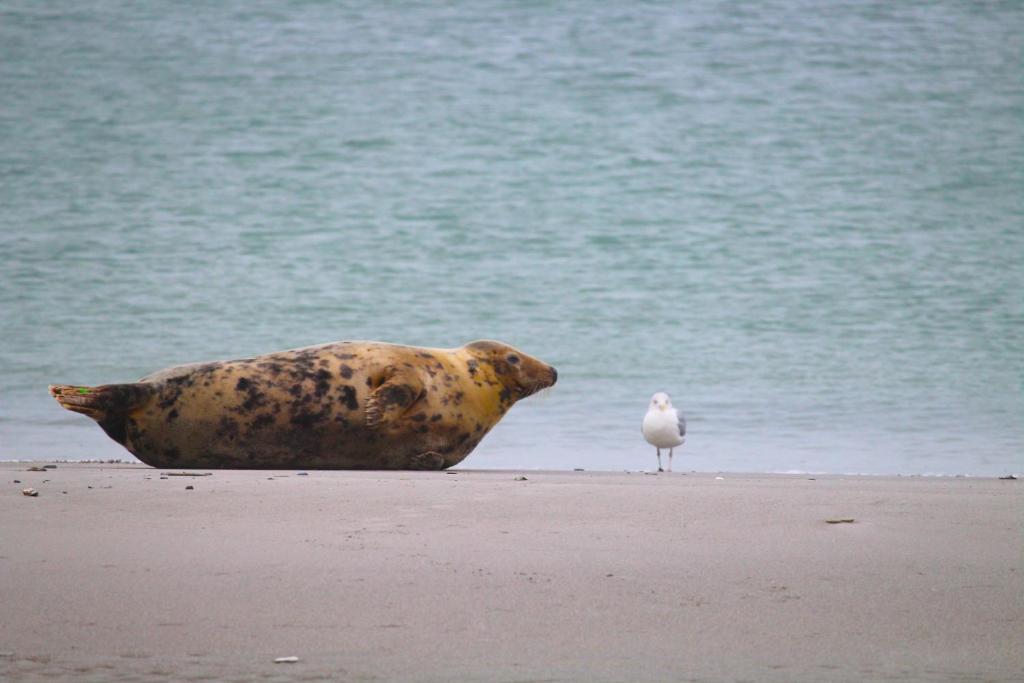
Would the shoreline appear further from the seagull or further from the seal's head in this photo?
the seagull

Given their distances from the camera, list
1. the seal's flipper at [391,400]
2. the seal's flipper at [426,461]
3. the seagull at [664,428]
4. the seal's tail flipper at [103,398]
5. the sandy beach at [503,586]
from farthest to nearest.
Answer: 1. the seagull at [664,428]
2. the seal's flipper at [426,461]
3. the seal's flipper at [391,400]
4. the seal's tail flipper at [103,398]
5. the sandy beach at [503,586]

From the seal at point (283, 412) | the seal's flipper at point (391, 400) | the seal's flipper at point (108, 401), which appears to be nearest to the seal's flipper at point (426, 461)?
the seal at point (283, 412)

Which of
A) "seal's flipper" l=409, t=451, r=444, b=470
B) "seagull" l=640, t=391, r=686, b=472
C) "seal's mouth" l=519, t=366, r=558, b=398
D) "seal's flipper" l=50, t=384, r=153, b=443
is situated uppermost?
"seal's flipper" l=50, t=384, r=153, b=443

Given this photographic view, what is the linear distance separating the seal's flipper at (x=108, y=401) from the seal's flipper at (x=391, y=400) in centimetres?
90

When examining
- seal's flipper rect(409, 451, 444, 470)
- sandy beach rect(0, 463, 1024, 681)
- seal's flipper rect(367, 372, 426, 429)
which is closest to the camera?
sandy beach rect(0, 463, 1024, 681)

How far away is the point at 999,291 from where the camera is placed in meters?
19.8

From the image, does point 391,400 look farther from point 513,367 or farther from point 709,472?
point 709,472

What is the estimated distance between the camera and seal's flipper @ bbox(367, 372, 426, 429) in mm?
5762

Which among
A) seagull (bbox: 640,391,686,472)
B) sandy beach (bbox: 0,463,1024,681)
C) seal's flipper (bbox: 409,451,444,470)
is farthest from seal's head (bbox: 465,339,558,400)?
sandy beach (bbox: 0,463,1024,681)

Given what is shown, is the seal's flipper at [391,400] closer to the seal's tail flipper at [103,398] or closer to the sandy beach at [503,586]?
the seal's tail flipper at [103,398]

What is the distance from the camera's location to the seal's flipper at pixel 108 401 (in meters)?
5.62

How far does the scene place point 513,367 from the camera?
21.3 feet

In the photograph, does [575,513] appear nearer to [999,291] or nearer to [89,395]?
[89,395]

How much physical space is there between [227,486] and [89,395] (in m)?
1.57
